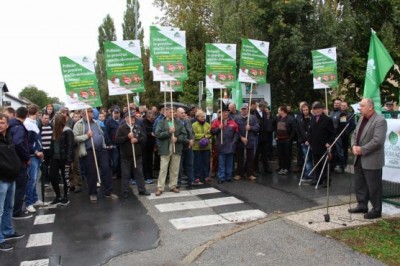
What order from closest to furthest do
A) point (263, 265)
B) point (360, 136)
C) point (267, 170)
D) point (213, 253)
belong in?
point (263, 265)
point (213, 253)
point (360, 136)
point (267, 170)

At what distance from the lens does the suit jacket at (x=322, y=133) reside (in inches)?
391

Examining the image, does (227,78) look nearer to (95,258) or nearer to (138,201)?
(138,201)

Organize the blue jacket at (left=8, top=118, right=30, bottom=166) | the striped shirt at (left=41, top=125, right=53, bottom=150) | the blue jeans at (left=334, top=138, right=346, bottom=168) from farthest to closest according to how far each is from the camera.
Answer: the blue jeans at (left=334, top=138, right=346, bottom=168) < the striped shirt at (left=41, top=125, right=53, bottom=150) < the blue jacket at (left=8, top=118, right=30, bottom=166)

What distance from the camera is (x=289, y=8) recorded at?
566 inches

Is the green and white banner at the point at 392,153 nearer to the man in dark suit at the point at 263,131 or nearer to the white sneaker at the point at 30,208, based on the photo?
the man in dark suit at the point at 263,131

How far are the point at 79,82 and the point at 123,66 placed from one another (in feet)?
3.47

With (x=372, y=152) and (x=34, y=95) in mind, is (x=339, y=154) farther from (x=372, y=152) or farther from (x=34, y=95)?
(x=34, y=95)

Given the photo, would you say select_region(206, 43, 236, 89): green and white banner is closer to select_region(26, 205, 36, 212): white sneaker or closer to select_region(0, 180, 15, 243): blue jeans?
select_region(26, 205, 36, 212): white sneaker

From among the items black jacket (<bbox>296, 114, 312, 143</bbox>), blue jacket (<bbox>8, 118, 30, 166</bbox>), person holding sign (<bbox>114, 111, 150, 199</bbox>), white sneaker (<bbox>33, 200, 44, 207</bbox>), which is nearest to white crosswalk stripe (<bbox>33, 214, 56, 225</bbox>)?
white sneaker (<bbox>33, 200, 44, 207</bbox>)

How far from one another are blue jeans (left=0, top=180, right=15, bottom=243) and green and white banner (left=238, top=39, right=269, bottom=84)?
6583 millimetres

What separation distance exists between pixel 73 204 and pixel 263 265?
5287 mm

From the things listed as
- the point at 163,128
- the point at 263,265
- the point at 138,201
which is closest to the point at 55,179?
the point at 138,201

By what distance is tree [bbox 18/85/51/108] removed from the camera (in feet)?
380

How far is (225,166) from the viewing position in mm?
11094
